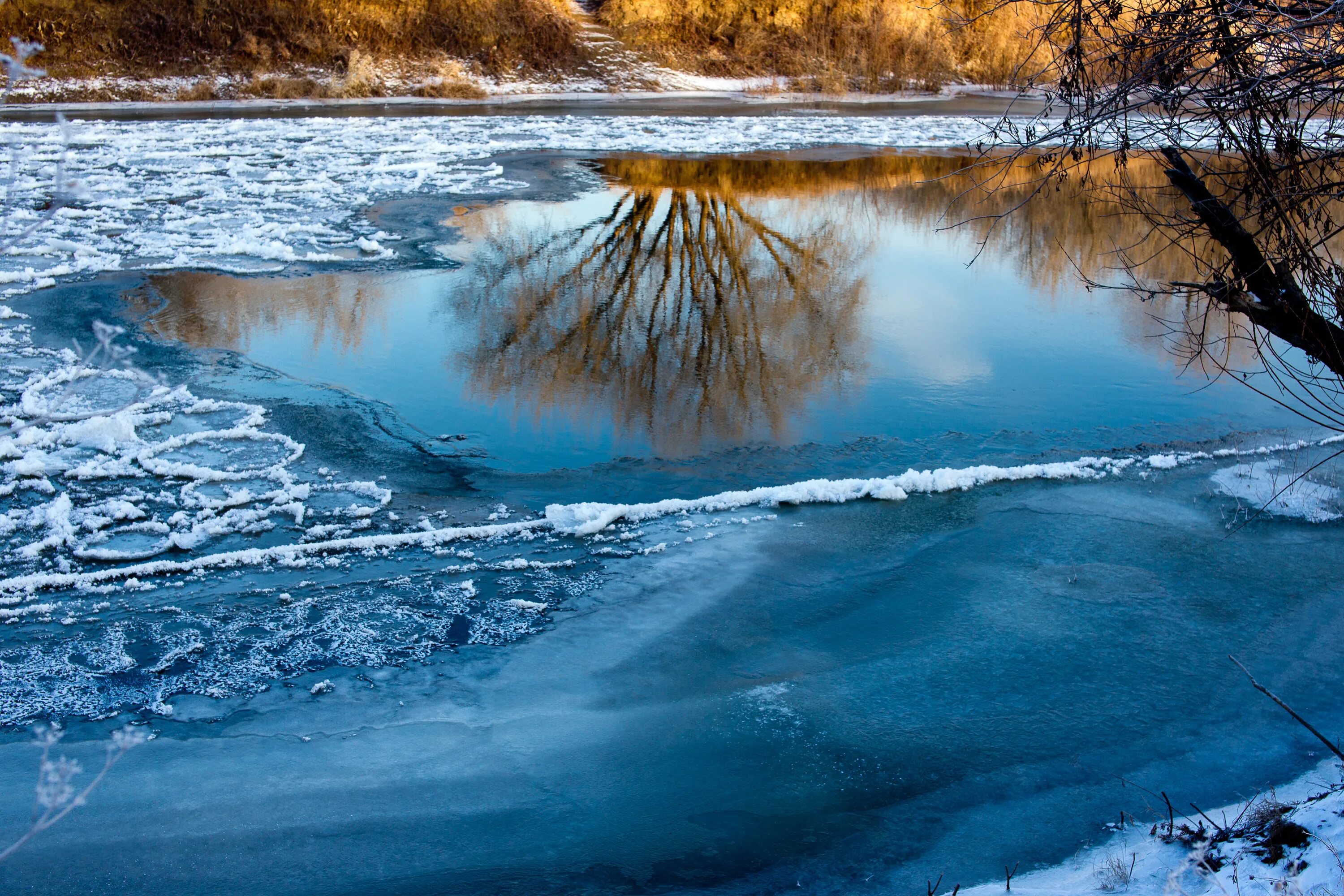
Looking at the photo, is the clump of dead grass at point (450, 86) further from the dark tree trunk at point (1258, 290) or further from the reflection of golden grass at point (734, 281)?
the dark tree trunk at point (1258, 290)

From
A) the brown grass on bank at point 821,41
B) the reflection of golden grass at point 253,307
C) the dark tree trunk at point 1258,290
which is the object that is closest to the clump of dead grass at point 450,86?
the brown grass on bank at point 821,41

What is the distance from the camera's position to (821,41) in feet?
115

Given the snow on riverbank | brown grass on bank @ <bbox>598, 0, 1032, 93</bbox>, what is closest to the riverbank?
brown grass on bank @ <bbox>598, 0, 1032, 93</bbox>

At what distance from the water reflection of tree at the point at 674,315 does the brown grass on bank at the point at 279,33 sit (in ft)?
66.9

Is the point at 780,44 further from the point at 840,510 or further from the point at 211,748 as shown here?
the point at 211,748

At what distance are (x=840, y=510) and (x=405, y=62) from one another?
29533 millimetres

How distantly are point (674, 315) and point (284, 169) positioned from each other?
9.98m

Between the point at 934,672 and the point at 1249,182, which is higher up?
the point at 1249,182

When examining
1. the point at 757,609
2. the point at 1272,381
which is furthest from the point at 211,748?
the point at 1272,381

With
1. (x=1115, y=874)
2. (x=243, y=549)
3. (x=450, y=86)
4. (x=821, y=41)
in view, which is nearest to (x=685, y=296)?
(x=243, y=549)

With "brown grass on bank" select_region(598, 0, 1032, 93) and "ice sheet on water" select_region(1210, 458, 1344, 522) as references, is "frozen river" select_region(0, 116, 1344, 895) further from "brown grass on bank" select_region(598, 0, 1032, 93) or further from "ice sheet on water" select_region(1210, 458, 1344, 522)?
"brown grass on bank" select_region(598, 0, 1032, 93)

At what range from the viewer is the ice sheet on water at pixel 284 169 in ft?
38.7

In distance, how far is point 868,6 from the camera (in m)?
34.8

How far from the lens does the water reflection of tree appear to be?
8039 mm
